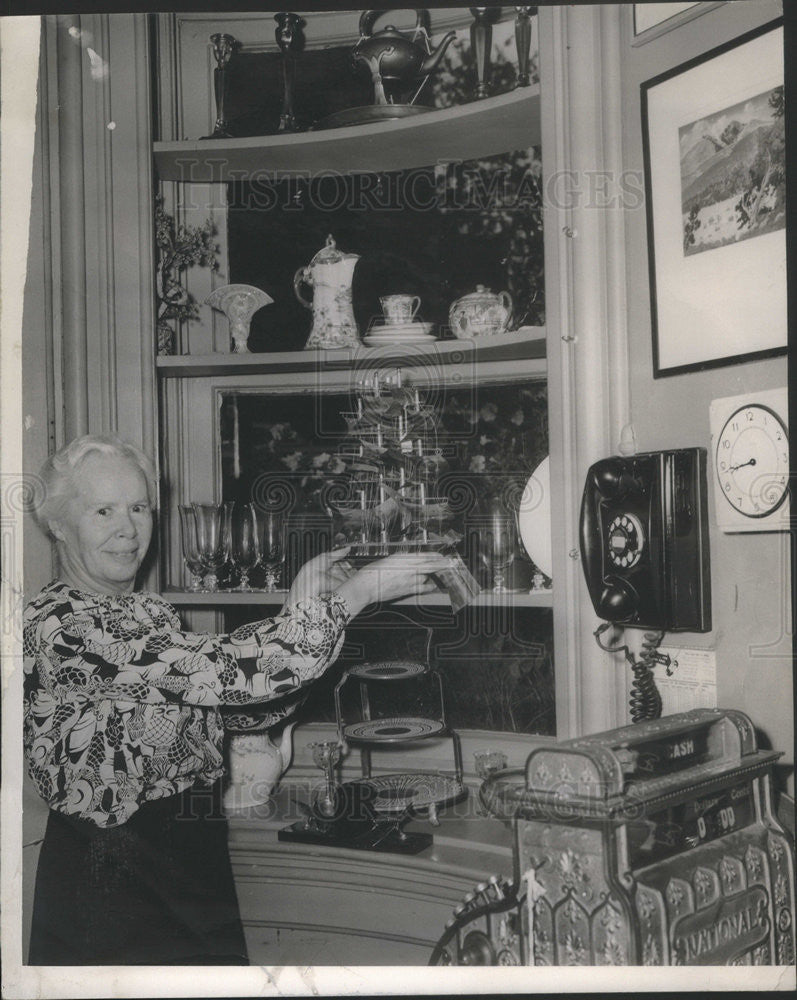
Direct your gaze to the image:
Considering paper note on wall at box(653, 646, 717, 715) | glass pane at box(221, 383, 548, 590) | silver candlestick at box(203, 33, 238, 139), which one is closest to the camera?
paper note on wall at box(653, 646, 717, 715)

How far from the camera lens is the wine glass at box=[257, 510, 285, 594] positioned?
5.84 ft

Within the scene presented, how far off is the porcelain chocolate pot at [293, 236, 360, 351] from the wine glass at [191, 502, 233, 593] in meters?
0.38

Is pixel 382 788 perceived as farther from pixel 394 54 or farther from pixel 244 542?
pixel 394 54

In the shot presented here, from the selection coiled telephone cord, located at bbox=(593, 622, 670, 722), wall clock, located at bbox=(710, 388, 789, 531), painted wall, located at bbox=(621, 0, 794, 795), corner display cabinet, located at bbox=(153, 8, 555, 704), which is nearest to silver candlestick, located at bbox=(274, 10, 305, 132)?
corner display cabinet, located at bbox=(153, 8, 555, 704)

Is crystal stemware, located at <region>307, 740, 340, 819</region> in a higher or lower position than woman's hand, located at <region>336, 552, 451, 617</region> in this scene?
lower

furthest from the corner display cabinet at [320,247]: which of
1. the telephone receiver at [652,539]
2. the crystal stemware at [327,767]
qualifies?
the crystal stemware at [327,767]

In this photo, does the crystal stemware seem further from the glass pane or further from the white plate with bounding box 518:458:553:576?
the white plate with bounding box 518:458:553:576

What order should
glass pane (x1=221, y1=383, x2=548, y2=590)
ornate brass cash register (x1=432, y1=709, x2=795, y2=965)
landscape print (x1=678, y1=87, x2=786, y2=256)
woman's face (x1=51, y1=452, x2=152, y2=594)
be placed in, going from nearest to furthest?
ornate brass cash register (x1=432, y1=709, x2=795, y2=965)
landscape print (x1=678, y1=87, x2=786, y2=256)
woman's face (x1=51, y1=452, x2=152, y2=594)
glass pane (x1=221, y1=383, x2=548, y2=590)

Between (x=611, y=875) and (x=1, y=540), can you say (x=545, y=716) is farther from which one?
(x=1, y=540)

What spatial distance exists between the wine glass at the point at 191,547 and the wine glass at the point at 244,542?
0.23 ft

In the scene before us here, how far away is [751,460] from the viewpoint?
1428mm

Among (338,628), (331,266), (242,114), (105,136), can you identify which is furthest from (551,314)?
(105,136)

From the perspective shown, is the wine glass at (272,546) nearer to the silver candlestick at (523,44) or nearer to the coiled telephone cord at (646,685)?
the coiled telephone cord at (646,685)

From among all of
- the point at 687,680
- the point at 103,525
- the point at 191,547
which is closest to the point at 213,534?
the point at 191,547
